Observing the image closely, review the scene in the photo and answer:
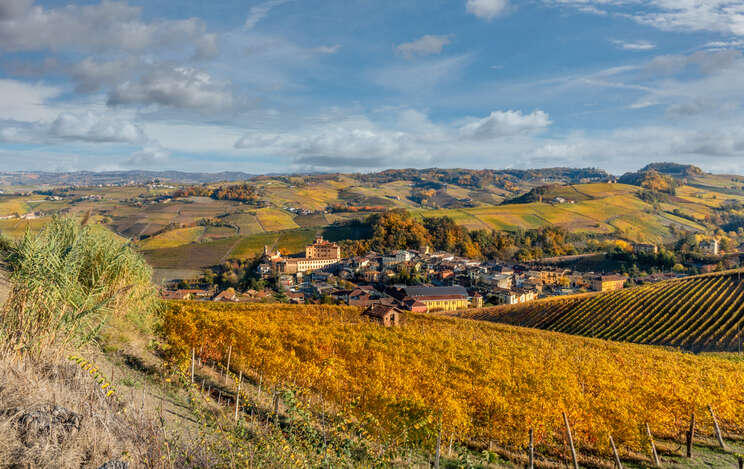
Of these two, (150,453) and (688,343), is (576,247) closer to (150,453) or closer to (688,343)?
(688,343)

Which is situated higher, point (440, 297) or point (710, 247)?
point (710, 247)

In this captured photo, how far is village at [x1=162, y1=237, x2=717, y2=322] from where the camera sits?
5738 cm

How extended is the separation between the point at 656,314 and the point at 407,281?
40.0 m

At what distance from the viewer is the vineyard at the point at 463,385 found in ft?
37.0

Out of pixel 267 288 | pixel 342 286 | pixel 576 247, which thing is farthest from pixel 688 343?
pixel 576 247

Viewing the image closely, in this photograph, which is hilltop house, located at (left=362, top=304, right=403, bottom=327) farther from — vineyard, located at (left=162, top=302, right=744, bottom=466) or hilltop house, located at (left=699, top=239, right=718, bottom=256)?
hilltop house, located at (left=699, top=239, right=718, bottom=256)

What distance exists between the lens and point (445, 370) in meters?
14.7

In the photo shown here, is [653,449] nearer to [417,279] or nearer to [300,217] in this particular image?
[417,279]

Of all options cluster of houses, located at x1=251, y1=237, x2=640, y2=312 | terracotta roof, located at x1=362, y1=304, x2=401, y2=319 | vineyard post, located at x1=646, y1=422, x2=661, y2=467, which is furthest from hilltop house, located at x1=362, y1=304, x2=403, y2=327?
vineyard post, located at x1=646, y1=422, x2=661, y2=467

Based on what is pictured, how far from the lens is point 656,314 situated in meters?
40.7

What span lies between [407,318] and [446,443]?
23575 mm

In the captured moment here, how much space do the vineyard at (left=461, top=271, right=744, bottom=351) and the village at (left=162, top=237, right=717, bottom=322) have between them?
9014 mm

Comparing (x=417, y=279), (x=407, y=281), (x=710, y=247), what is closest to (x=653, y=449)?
(x=417, y=279)

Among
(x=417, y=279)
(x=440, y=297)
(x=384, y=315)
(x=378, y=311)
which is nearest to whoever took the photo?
(x=384, y=315)
